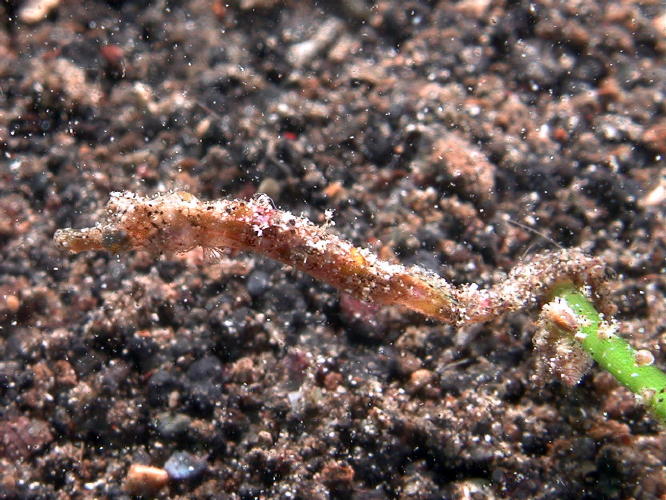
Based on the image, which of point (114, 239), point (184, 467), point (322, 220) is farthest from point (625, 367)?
point (114, 239)

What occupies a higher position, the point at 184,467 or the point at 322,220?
the point at 322,220

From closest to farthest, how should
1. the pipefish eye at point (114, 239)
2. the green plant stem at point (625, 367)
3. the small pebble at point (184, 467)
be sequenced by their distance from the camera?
the pipefish eye at point (114, 239), the green plant stem at point (625, 367), the small pebble at point (184, 467)

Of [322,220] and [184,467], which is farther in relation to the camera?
[322,220]

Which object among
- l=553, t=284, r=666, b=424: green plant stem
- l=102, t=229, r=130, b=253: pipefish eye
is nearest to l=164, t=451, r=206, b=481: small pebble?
l=102, t=229, r=130, b=253: pipefish eye

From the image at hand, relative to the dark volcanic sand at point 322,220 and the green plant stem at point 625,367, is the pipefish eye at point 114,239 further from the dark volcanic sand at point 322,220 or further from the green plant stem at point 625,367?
the green plant stem at point 625,367

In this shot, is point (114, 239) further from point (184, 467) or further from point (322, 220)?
point (322, 220)

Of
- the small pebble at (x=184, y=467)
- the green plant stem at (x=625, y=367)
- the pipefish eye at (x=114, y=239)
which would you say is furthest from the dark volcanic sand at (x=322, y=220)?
the pipefish eye at (x=114, y=239)

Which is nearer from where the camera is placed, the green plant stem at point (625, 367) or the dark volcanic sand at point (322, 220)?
the green plant stem at point (625, 367)

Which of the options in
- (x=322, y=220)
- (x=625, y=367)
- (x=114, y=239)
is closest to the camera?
(x=114, y=239)
